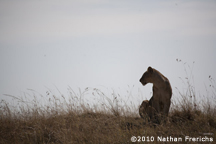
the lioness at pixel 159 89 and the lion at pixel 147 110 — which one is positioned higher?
the lioness at pixel 159 89

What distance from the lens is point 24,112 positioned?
795cm

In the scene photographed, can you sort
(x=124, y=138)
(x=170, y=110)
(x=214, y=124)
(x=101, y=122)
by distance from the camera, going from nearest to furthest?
(x=124, y=138), (x=214, y=124), (x=101, y=122), (x=170, y=110)

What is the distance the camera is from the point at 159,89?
661 cm

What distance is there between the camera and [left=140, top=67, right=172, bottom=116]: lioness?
21.5ft

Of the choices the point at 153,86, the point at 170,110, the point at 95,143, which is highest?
the point at 153,86

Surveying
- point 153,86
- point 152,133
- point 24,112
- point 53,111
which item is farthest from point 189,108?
point 24,112

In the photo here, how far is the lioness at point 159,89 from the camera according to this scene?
258 inches

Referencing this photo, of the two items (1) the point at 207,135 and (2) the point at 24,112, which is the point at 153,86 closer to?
(1) the point at 207,135

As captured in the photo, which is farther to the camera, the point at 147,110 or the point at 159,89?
the point at 147,110

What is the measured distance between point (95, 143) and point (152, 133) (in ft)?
4.41

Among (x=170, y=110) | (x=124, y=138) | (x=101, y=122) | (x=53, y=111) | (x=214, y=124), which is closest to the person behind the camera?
(x=124, y=138)

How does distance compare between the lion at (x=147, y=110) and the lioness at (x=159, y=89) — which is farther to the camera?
the lion at (x=147, y=110)

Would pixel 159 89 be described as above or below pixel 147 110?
above

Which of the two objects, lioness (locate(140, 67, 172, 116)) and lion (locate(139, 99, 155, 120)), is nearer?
lioness (locate(140, 67, 172, 116))
